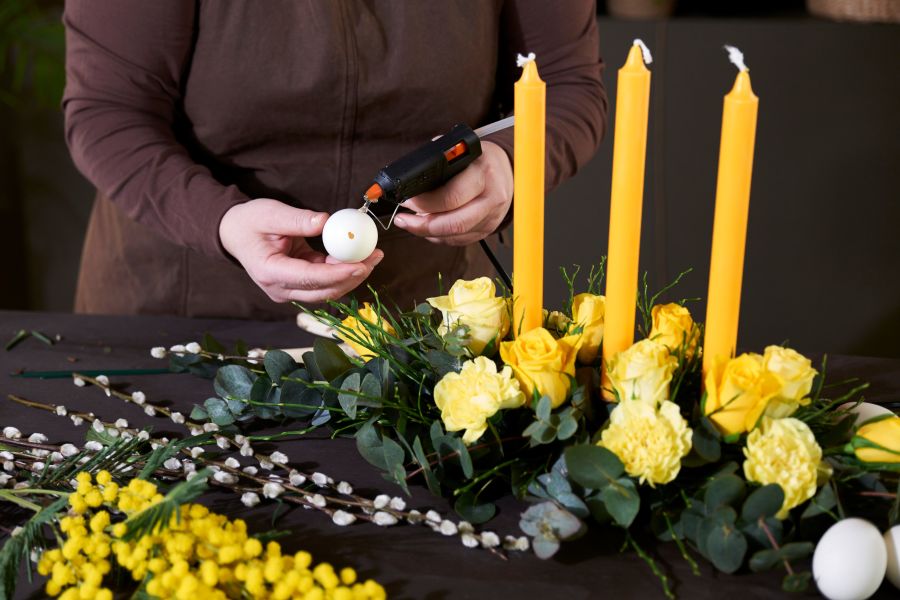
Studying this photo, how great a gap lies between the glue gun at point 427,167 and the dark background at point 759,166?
4.19ft

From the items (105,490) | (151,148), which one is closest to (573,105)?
(151,148)

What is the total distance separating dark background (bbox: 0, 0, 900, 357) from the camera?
214 centimetres

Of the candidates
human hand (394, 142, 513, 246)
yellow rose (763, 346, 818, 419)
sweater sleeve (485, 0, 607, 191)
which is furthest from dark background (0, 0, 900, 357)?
yellow rose (763, 346, 818, 419)

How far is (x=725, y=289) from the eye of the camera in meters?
0.60

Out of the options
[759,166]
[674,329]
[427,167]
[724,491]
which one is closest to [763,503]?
[724,491]

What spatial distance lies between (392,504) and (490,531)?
7 centimetres

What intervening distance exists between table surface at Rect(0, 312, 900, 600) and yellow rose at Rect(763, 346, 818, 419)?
0.11 meters

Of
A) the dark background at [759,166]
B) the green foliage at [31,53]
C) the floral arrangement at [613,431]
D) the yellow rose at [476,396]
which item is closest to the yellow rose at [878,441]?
the floral arrangement at [613,431]

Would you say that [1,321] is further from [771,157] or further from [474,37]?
[771,157]

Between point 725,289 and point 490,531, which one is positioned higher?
point 725,289

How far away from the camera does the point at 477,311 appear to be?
673 mm

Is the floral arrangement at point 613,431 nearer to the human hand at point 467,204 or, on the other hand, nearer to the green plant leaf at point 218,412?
the green plant leaf at point 218,412

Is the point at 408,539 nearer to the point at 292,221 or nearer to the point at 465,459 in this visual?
the point at 465,459

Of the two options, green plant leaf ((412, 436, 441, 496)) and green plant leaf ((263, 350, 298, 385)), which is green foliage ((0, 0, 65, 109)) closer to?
green plant leaf ((263, 350, 298, 385))
